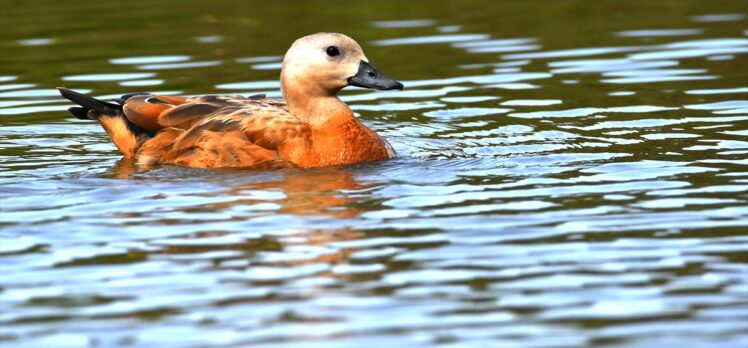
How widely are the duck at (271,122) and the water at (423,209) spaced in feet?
0.95

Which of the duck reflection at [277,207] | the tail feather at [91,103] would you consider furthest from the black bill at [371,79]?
the tail feather at [91,103]

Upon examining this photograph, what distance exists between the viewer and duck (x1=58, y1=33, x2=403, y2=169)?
11328 mm

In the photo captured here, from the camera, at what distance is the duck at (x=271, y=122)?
11328 mm

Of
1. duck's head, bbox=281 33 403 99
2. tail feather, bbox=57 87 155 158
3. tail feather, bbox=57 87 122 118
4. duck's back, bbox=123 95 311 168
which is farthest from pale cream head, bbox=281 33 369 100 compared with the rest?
tail feather, bbox=57 87 122 118

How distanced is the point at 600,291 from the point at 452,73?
8397mm

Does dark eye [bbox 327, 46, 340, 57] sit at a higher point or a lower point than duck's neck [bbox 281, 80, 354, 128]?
higher

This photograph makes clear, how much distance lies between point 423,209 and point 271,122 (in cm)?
242

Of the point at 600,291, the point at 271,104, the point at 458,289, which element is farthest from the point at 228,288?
the point at 271,104

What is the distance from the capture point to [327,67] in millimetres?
11766

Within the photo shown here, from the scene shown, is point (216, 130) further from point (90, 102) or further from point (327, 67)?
point (90, 102)

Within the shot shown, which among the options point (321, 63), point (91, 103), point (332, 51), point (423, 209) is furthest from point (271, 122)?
point (423, 209)

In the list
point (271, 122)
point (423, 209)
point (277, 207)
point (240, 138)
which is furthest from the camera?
point (271, 122)

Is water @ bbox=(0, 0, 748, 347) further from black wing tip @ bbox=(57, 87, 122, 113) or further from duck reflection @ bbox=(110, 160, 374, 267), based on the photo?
black wing tip @ bbox=(57, 87, 122, 113)

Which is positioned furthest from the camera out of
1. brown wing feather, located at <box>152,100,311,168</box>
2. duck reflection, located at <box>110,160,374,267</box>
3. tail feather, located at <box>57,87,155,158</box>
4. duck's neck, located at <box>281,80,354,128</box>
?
tail feather, located at <box>57,87,155,158</box>
